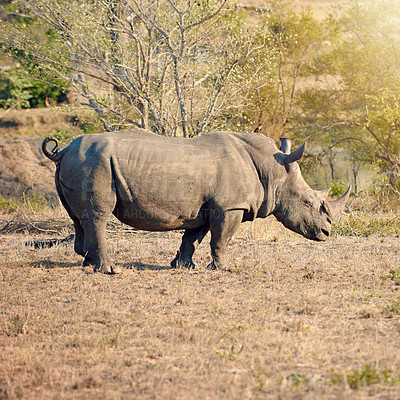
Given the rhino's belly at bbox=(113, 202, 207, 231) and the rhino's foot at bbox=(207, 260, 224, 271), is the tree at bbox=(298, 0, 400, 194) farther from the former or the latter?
the rhino's belly at bbox=(113, 202, 207, 231)

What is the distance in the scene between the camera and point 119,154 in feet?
25.6

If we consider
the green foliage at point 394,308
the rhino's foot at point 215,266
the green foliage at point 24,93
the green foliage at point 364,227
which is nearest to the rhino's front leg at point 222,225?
the rhino's foot at point 215,266

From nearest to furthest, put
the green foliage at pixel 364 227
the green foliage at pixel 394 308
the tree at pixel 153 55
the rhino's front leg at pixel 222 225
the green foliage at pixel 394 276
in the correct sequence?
the green foliage at pixel 394 308, the green foliage at pixel 394 276, the rhino's front leg at pixel 222 225, the green foliage at pixel 364 227, the tree at pixel 153 55

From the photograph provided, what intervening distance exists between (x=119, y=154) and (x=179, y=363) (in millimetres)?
3735

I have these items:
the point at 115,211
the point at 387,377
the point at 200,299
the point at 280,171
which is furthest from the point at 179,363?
the point at 280,171

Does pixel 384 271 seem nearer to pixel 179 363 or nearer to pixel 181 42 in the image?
pixel 179 363

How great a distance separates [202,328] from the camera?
5625 mm

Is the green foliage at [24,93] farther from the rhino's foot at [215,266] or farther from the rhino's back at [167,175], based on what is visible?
the rhino's foot at [215,266]

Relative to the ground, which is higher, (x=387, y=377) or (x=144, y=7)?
(x=144, y=7)

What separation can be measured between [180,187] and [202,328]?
2.70 metres

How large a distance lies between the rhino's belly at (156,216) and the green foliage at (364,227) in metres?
4.77

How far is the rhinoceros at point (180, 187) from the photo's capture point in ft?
25.5

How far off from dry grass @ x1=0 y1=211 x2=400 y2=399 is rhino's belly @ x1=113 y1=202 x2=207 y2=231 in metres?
0.67

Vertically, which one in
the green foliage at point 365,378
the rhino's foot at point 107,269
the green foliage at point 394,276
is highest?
the green foliage at point 365,378
